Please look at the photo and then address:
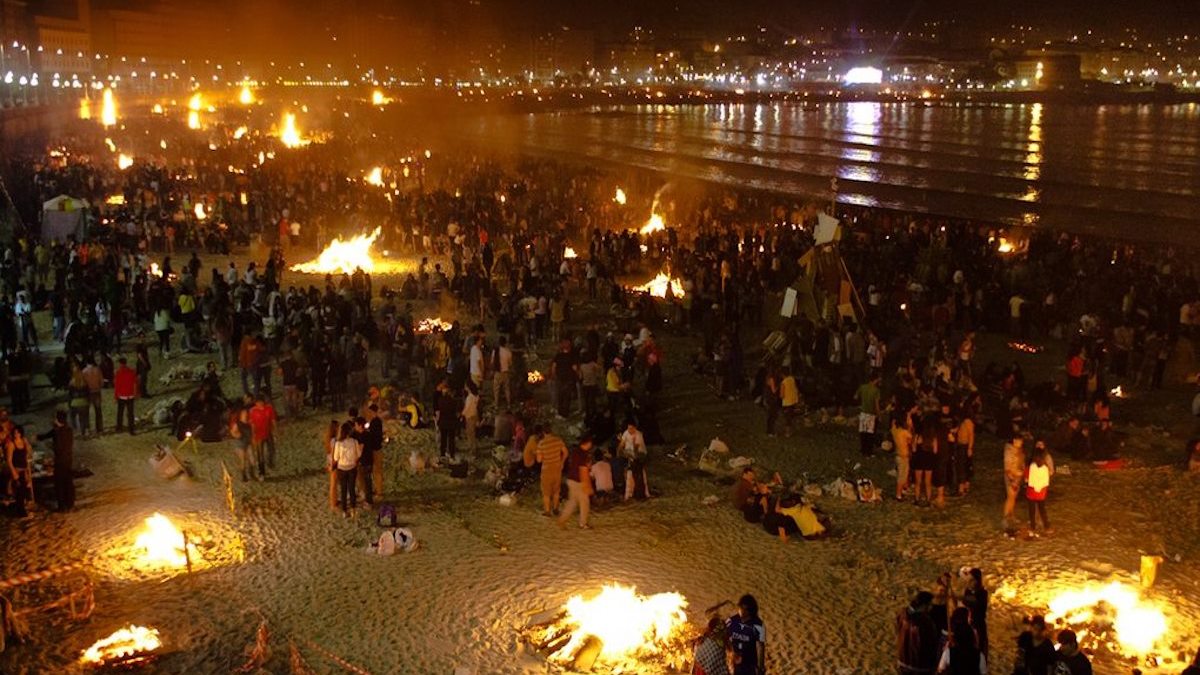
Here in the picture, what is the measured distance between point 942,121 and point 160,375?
334 ft

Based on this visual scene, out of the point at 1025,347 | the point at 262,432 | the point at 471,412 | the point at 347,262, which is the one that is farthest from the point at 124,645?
the point at 347,262

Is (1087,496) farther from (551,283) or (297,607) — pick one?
(551,283)

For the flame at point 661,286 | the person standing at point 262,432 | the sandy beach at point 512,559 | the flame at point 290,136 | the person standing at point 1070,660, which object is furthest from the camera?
the flame at point 290,136

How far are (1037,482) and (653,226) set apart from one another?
21.6 meters

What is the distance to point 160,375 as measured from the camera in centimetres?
1803

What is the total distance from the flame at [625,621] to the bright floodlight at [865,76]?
18145 cm

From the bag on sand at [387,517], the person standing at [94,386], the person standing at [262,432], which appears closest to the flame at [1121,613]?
the bag on sand at [387,517]

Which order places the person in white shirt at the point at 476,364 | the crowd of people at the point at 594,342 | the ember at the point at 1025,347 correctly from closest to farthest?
the crowd of people at the point at 594,342 < the person in white shirt at the point at 476,364 < the ember at the point at 1025,347

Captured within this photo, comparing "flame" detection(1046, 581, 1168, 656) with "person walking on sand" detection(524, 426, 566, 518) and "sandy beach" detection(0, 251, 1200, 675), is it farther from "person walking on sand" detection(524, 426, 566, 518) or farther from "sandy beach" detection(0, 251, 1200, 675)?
"person walking on sand" detection(524, 426, 566, 518)

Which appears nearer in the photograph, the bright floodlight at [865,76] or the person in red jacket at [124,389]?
the person in red jacket at [124,389]

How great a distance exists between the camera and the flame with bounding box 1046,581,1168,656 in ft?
30.7

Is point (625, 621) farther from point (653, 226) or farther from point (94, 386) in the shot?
point (653, 226)

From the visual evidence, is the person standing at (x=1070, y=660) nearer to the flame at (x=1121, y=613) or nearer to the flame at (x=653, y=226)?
the flame at (x=1121, y=613)

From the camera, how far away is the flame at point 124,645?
920 centimetres
